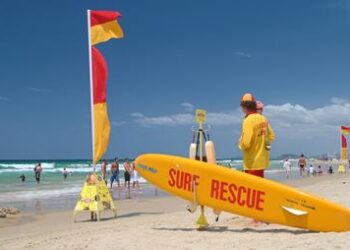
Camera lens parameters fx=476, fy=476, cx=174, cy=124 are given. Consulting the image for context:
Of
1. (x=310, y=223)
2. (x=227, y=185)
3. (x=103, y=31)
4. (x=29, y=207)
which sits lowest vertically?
(x=29, y=207)

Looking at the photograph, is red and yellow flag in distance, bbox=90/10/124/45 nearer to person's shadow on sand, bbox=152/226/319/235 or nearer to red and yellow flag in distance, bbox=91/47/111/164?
red and yellow flag in distance, bbox=91/47/111/164

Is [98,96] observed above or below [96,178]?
above

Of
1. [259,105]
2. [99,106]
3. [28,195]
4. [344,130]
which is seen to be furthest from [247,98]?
[344,130]

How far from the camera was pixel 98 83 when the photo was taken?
32.8ft

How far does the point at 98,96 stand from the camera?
9.91 m

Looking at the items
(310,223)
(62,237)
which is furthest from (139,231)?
(310,223)

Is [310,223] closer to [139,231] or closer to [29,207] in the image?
[139,231]

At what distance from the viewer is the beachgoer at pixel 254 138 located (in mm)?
6641

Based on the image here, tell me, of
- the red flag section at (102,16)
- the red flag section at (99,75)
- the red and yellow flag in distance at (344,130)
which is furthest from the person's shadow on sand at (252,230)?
the red and yellow flag in distance at (344,130)

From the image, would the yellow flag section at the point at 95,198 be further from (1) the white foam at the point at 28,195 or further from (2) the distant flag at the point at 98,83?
(1) the white foam at the point at 28,195

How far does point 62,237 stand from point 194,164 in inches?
93.9

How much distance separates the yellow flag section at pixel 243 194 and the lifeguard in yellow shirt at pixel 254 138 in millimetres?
372

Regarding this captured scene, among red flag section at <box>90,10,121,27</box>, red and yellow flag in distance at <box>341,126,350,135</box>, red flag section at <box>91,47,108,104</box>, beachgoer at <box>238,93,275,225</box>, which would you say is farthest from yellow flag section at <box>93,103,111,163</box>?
red and yellow flag in distance at <box>341,126,350,135</box>

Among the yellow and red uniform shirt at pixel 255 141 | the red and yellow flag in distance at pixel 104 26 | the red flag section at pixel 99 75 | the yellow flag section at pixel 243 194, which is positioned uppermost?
the red and yellow flag in distance at pixel 104 26
